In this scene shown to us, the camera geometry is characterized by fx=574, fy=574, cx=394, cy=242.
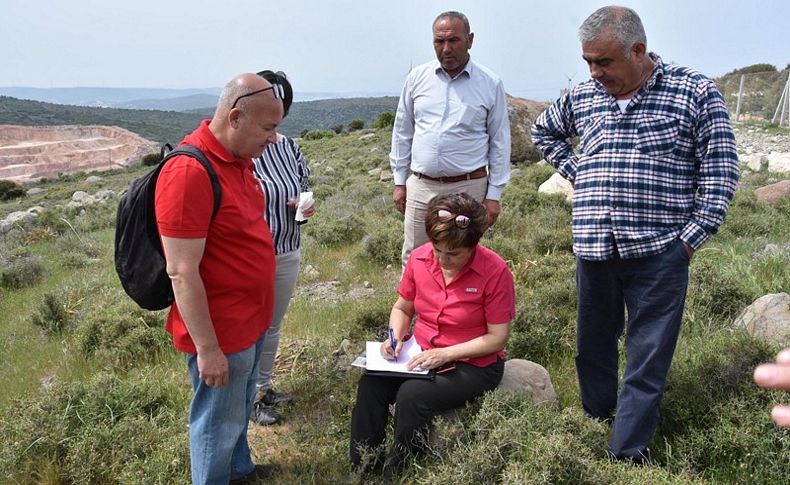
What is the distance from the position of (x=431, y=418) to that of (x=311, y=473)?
72 cm

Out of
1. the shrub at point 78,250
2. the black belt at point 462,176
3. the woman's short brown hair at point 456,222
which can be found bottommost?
the shrub at point 78,250

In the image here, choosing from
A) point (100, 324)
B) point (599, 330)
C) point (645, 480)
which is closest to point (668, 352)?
point (599, 330)

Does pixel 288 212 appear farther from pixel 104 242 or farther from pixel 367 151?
pixel 367 151

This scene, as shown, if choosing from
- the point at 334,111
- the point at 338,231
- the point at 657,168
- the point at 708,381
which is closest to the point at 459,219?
the point at 657,168

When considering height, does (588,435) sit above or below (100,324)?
above

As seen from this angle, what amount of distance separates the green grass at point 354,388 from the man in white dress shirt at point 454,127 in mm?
1072

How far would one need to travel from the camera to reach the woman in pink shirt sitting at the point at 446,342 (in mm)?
2904

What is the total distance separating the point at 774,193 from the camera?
28.6ft

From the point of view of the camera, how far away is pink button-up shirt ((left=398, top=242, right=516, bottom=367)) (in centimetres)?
303

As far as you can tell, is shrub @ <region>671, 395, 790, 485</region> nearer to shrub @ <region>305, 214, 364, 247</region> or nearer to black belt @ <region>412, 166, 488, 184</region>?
black belt @ <region>412, 166, 488, 184</region>

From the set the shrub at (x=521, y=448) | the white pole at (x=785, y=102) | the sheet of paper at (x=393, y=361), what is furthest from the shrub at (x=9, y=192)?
the shrub at (x=521, y=448)

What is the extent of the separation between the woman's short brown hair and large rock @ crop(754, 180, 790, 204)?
296 inches

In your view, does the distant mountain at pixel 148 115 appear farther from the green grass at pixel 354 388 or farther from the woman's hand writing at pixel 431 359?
the woman's hand writing at pixel 431 359

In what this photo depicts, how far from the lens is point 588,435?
2.81 metres
